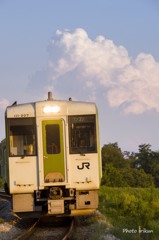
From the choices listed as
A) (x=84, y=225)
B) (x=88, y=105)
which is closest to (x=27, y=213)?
(x=84, y=225)

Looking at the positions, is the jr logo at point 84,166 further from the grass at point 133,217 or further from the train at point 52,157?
the grass at point 133,217

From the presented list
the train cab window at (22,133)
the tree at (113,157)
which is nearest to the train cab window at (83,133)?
the train cab window at (22,133)

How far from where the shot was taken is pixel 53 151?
14.4 metres

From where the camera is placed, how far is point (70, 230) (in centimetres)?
1356

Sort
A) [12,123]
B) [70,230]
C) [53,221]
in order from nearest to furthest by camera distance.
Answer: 1. [70,230]
2. [12,123]
3. [53,221]

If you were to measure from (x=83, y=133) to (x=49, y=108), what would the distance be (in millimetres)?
1148

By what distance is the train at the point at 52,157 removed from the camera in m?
14.2

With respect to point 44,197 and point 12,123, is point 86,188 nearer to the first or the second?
point 44,197

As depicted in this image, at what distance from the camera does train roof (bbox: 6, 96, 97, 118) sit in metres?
14.5

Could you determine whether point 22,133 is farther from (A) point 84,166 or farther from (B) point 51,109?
(A) point 84,166

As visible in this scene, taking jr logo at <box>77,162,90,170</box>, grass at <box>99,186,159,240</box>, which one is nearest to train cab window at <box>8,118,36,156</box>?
jr logo at <box>77,162,90,170</box>

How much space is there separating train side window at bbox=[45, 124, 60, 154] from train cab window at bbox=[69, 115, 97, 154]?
1.22 feet

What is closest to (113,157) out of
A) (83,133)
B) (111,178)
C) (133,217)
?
(111,178)

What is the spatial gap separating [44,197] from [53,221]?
182 centimetres
